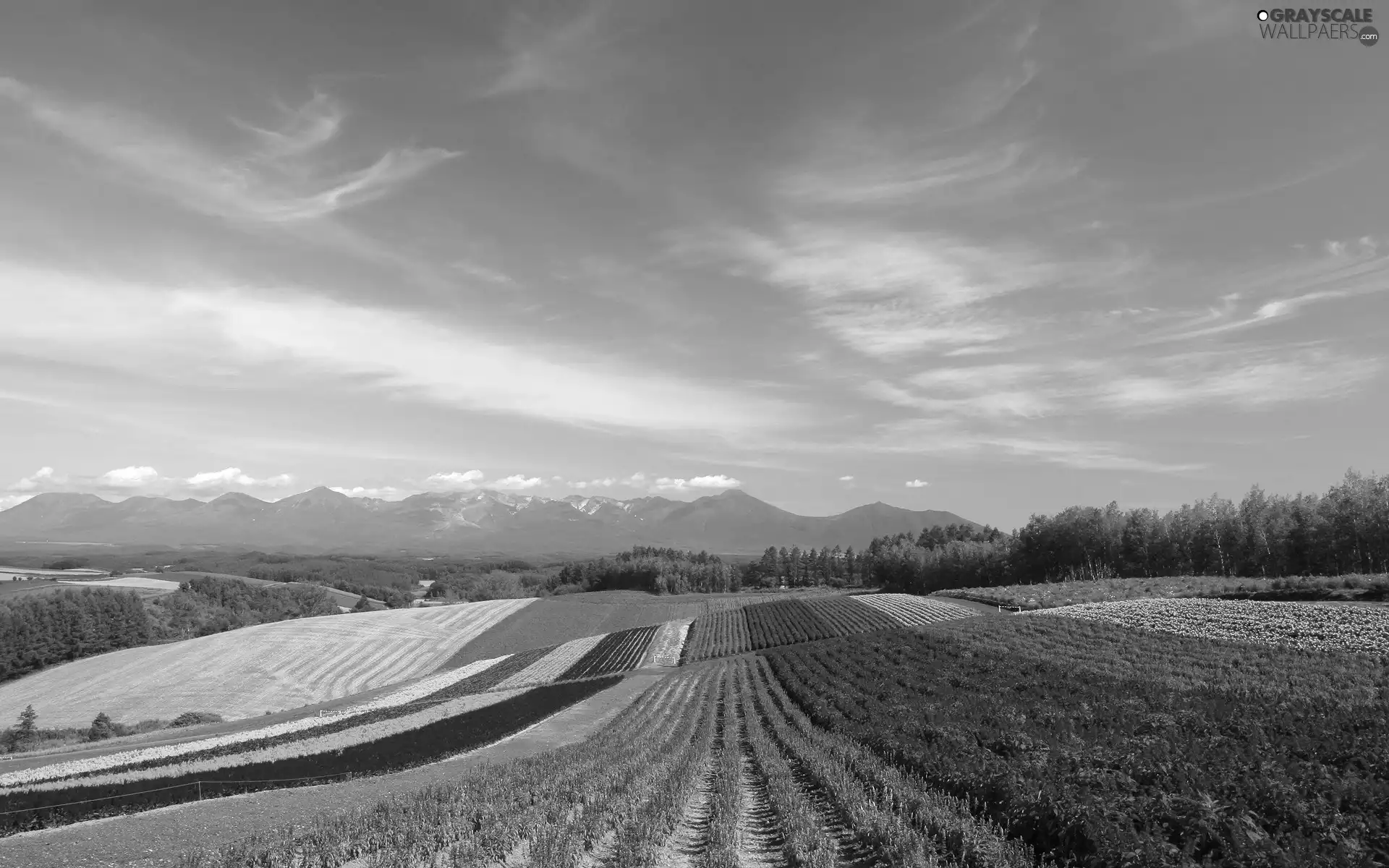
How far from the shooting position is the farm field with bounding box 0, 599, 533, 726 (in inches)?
2562

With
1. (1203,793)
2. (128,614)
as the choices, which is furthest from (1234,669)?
(128,614)

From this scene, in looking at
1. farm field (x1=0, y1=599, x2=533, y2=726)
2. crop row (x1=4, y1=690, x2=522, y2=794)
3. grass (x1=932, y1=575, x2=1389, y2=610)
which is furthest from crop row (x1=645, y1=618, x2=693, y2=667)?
grass (x1=932, y1=575, x2=1389, y2=610)

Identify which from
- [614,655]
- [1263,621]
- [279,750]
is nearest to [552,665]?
[614,655]

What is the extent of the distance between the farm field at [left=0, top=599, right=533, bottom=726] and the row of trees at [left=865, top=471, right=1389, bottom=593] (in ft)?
300

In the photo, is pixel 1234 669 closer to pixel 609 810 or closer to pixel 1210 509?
pixel 609 810

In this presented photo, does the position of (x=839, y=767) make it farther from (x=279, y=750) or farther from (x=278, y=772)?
(x=279, y=750)

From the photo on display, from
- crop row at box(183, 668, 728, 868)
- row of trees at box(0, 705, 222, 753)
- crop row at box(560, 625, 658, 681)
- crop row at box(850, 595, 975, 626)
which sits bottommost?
row of trees at box(0, 705, 222, 753)

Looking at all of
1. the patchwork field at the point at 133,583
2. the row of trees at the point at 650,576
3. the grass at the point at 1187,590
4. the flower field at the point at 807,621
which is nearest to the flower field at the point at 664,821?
the flower field at the point at 807,621

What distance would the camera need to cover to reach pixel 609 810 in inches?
653

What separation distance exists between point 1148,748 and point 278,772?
2925 centimetres

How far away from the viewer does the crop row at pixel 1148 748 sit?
37.5 ft

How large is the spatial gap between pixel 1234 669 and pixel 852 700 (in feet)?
52.5

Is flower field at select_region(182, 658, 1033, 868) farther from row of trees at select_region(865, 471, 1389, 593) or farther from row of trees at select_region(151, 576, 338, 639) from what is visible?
row of trees at select_region(151, 576, 338, 639)

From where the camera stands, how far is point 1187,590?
208 feet
